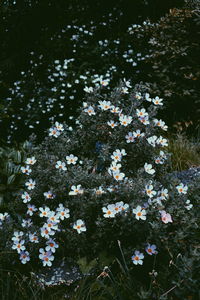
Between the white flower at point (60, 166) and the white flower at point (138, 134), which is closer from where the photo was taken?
the white flower at point (60, 166)

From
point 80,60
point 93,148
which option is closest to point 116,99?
point 93,148

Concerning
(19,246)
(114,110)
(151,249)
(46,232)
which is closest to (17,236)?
(19,246)

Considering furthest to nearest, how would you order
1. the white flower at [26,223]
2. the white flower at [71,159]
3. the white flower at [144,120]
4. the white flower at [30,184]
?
1. the white flower at [144,120]
2. the white flower at [71,159]
3. the white flower at [30,184]
4. the white flower at [26,223]

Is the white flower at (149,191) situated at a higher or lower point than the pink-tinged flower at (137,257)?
higher

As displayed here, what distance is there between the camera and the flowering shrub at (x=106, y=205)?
253cm

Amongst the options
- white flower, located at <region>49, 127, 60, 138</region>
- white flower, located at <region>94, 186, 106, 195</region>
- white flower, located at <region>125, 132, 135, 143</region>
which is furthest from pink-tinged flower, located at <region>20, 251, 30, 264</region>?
white flower, located at <region>125, 132, 135, 143</region>

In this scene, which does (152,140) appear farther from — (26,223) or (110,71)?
(110,71)

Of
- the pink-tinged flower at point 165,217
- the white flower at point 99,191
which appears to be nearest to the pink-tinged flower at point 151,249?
the pink-tinged flower at point 165,217

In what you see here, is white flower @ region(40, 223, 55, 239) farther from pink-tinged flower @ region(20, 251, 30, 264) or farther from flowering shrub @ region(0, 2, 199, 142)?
flowering shrub @ region(0, 2, 199, 142)

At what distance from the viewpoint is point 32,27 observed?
619 cm

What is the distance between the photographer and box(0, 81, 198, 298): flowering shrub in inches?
99.7

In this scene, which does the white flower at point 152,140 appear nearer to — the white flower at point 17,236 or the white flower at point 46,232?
the white flower at point 46,232

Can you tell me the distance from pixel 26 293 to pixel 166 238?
0.89 m

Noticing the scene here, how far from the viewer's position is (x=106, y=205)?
2.60 metres
